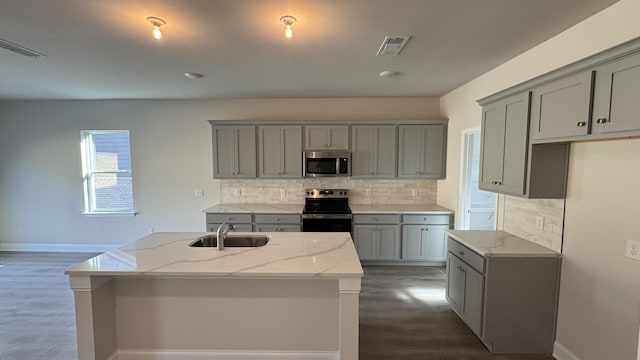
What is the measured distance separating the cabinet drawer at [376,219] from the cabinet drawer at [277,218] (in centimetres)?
91

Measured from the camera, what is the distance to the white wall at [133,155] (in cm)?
482

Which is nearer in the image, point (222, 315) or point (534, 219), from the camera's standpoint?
point (222, 315)

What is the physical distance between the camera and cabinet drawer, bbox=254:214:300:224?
431 cm

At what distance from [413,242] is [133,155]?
16.1ft

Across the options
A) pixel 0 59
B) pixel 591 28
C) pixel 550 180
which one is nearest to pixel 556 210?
pixel 550 180

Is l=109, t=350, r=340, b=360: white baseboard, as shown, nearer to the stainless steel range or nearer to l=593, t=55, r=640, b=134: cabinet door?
the stainless steel range

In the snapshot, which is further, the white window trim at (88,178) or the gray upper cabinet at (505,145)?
the white window trim at (88,178)

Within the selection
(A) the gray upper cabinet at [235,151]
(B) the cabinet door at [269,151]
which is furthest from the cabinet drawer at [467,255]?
(A) the gray upper cabinet at [235,151]

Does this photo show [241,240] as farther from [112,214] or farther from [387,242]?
[112,214]

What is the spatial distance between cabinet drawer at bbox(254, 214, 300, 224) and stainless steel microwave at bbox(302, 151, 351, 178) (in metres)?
0.72

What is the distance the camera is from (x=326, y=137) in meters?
4.57

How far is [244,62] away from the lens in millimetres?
3027

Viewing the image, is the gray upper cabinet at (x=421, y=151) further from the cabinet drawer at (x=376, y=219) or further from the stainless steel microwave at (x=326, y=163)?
the stainless steel microwave at (x=326, y=163)

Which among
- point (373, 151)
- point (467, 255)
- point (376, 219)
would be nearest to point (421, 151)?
point (373, 151)
